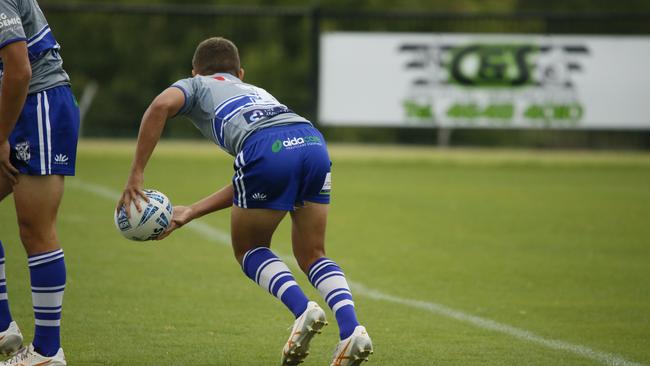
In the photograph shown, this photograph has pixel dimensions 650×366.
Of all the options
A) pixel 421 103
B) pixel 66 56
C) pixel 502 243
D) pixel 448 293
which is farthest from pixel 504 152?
pixel 448 293

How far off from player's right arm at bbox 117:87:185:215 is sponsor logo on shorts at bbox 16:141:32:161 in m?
0.51

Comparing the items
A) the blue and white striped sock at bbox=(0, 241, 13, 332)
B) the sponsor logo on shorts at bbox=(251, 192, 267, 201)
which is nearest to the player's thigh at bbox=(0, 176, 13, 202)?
the blue and white striped sock at bbox=(0, 241, 13, 332)

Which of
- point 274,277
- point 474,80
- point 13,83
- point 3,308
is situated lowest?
point 474,80

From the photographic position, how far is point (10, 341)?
5.68 meters

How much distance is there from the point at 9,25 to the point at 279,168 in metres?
1.48

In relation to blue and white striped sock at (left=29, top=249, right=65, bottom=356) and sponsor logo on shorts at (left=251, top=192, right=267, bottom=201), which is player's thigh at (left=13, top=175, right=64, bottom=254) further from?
sponsor logo on shorts at (left=251, top=192, right=267, bottom=201)

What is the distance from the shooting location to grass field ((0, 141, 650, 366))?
6328 mm

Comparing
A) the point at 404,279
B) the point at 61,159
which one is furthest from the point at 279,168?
the point at 404,279

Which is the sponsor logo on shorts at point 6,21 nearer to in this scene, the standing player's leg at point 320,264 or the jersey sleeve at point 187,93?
the jersey sleeve at point 187,93

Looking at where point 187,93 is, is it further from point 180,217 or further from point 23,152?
point 23,152

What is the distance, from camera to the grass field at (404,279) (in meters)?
6.33

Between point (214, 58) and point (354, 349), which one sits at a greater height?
point (214, 58)

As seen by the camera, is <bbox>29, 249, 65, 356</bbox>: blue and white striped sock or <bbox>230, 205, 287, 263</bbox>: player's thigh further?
<bbox>230, 205, 287, 263</bbox>: player's thigh

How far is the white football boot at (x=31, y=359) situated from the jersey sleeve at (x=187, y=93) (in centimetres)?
141
